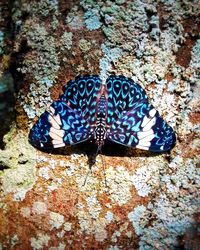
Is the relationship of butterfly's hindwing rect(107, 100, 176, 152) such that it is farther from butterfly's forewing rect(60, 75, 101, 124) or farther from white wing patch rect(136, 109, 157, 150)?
butterfly's forewing rect(60, 75, 101, 124)

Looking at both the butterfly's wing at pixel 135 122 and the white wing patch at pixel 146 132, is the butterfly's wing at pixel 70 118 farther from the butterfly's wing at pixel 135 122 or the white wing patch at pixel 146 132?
the white wing patch at pixel 146 132

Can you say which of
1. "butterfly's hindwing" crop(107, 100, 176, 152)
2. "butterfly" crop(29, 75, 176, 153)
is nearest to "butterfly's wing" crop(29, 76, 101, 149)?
"butterfly" crop(29, 75, 176, 153)

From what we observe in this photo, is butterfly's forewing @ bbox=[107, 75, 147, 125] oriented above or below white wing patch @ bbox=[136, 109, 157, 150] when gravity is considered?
above

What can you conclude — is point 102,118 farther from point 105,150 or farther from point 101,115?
point 105,150

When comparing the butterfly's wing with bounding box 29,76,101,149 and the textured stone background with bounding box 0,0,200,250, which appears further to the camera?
the butterfly's wing with bounding box 29,76,101,149


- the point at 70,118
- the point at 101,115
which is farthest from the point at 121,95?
the point at 70,118

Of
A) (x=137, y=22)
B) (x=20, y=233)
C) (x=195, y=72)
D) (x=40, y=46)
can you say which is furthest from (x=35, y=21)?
(x=20, y=233)

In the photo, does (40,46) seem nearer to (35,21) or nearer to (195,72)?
(35,21)

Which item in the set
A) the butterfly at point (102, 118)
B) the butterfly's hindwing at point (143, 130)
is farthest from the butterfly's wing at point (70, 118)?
the butterfly's hindwing at point (143, 130)
